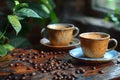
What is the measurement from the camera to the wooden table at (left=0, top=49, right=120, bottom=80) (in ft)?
3.94

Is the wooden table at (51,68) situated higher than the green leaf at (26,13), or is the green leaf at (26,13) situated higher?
the green leaf at (26,13)

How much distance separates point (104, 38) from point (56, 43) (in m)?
0.28

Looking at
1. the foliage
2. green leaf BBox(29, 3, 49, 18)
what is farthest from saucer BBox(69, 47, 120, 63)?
green leaf BBox(29, 3, 49, 18)

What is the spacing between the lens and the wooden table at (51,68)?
120cm

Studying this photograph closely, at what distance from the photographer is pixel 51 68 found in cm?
128

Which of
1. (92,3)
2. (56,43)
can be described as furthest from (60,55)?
(92,3)

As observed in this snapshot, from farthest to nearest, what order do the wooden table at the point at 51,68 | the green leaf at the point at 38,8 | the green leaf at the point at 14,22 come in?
the green leaf at the point at 38,8
the green leaf at the point at 14,22
the wooden table at the point at 51,68

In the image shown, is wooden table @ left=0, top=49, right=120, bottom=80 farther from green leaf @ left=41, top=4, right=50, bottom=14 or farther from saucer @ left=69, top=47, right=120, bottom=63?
green leaf @ left=41, top=4, right=50, bottom=14

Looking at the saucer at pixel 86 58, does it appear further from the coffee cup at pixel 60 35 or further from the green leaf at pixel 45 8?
the green leaf at pixel 45 8

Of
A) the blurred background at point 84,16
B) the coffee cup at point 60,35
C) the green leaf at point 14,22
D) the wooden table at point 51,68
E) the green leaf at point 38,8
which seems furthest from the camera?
the blurred background at point 84,16

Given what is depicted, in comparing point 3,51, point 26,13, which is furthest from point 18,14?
point 3,51

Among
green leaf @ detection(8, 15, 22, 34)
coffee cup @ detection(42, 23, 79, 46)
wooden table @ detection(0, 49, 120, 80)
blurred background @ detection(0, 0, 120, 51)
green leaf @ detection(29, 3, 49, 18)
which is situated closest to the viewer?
wooden table @ detection(0, 49, 120, 80)

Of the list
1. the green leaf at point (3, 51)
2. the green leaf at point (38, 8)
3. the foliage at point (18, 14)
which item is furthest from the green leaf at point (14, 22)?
the green leaf at point (38, 8)

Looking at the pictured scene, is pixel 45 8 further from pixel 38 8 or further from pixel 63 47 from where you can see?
pixel 63 47
